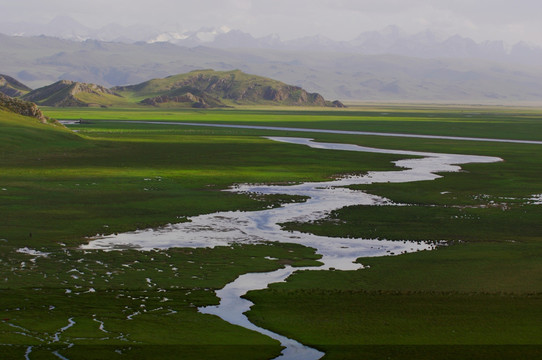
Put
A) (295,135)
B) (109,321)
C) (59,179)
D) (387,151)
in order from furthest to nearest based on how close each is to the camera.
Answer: (295,135)
(387,151)
(59,179)
(109,321)

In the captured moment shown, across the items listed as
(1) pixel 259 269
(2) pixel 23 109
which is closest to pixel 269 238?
(1) pixel 259 269

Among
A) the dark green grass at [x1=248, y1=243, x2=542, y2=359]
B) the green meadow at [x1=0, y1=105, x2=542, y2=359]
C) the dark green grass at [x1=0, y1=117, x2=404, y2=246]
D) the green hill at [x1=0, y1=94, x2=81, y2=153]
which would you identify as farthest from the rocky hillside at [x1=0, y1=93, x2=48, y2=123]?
the dark green grass at [x1=248, y1=243, x2=542, y2=359]

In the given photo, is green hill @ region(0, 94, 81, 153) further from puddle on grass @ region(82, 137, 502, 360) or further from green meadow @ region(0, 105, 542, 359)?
puddle on grass @ region(82, 137, 502, 360)

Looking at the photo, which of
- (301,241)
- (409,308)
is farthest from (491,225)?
(409,308)

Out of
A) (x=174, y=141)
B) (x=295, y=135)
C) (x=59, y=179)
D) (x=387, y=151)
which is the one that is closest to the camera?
(x=59, y=179)

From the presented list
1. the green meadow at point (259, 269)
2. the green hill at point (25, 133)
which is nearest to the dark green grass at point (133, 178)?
the green meadow at point (259, 269)

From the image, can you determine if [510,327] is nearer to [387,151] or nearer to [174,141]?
[387,151]
